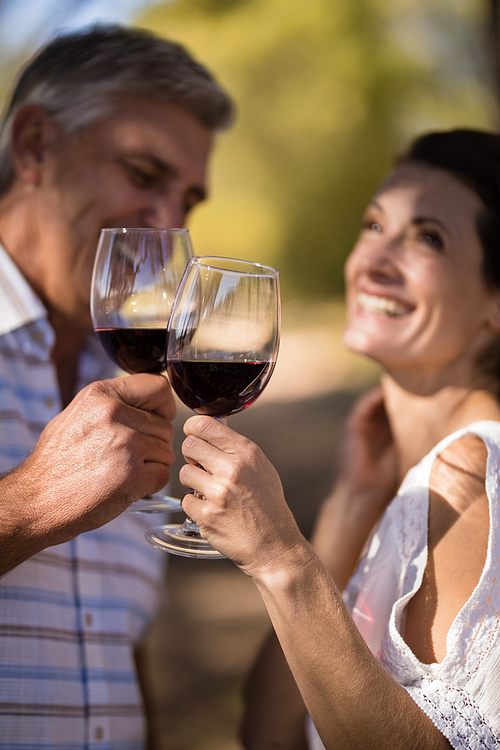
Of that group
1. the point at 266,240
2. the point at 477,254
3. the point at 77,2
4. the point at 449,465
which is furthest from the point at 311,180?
the point at 449,465

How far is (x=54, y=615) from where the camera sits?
75.5 inches

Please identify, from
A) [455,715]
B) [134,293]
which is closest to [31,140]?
[134,293]

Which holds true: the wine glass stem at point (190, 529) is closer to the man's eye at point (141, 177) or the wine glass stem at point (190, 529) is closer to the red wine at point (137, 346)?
the red wine at point (137, 346)

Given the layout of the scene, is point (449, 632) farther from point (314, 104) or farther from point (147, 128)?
point (314, 104)

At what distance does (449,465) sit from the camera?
1.65 meters

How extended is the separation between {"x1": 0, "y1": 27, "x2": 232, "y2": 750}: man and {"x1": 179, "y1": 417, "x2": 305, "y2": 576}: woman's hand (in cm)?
18

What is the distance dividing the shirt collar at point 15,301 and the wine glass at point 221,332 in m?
0.96

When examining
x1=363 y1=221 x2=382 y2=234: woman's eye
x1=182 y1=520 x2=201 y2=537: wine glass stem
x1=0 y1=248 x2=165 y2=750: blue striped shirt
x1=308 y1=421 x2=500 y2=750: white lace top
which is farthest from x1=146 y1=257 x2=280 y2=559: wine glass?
x1=363 y1=221 x2=382 y2=234: woman's eye

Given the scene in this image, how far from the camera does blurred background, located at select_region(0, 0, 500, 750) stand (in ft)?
23.1

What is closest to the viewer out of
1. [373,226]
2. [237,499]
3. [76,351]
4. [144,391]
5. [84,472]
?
[237,499]

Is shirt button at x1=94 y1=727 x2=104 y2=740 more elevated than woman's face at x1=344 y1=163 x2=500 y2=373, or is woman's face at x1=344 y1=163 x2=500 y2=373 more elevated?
woman's face at x1=344 y1=163 x2=500 y2=373

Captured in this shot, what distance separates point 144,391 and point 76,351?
4.11 ft

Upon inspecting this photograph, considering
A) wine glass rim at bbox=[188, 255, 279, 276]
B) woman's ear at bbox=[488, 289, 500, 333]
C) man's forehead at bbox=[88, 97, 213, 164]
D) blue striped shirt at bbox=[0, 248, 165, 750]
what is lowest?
blue striped shirt at bbox=[0, 248, 165, 750]

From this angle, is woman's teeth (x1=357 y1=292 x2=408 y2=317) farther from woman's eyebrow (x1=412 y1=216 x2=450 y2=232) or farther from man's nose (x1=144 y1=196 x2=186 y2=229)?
man's nose (x1=144 y1=196 x2=186 y2=229)
